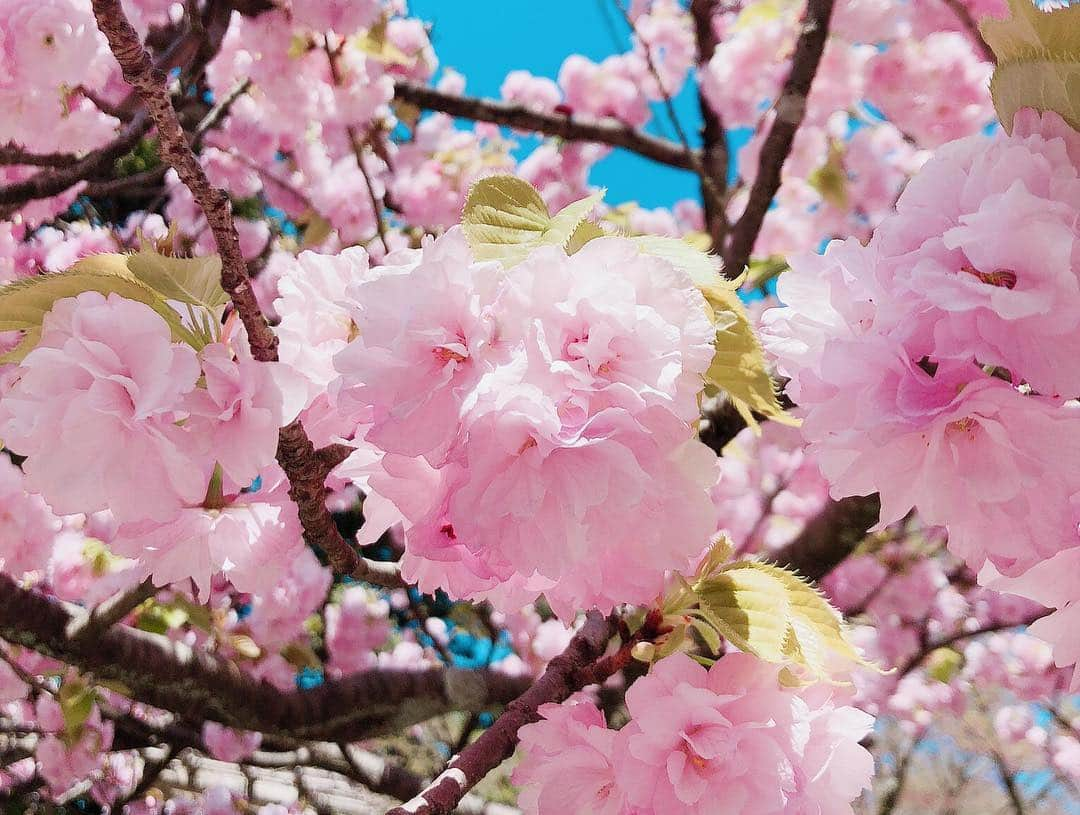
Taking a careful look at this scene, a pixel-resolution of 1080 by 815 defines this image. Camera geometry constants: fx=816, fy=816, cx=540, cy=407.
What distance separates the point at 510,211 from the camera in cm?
64

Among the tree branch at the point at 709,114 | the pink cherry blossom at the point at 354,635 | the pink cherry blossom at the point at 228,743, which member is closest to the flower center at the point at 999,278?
the pink cherry blossom at the point at 228,743

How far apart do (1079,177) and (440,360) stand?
0.41m

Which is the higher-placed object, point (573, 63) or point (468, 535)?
point (573, 63)

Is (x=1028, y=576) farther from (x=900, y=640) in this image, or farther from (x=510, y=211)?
(x=900, y=640)

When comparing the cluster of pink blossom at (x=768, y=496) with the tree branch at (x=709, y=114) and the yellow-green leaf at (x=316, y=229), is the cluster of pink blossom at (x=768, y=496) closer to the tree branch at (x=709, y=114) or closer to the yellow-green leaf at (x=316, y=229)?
the tree branch at (x=709, y=114)

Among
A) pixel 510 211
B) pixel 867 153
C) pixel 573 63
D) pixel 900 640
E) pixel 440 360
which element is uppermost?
pixel 573 63

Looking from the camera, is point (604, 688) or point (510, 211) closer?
point (510, 211)

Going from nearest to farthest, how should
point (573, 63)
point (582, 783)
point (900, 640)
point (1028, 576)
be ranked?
point (1028, 576)
point (582, 783)
point (900, 640)
point (573, 63)

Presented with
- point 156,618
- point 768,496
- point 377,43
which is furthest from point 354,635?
point 377,43

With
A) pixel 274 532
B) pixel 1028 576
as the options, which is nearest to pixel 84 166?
pixel 274 532

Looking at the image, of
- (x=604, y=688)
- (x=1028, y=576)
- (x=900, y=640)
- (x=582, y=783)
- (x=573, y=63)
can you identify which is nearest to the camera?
(x=1028, y=576)

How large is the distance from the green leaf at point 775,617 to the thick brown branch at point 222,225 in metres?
0.39

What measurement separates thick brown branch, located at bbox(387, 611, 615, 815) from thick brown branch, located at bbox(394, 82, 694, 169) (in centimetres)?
232

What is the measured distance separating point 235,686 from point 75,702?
426mm
